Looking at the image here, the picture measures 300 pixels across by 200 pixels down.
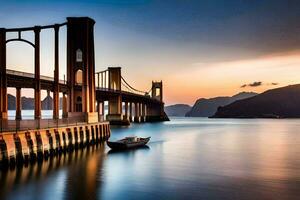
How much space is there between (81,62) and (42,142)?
25086mm

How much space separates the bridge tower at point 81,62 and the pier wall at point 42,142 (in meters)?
6.20

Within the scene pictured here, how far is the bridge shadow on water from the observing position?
77.7 feet

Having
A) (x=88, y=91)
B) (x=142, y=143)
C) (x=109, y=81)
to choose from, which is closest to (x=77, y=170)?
(x=142, y=143)

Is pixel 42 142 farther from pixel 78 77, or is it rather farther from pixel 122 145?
pixel 78 77

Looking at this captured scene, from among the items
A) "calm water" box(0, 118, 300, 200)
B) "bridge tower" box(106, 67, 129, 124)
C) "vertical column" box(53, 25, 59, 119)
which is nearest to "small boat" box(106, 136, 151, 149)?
"calm water" box(0, 118, 300, 200)

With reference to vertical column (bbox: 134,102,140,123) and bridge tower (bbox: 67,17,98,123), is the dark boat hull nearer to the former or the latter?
bridge tower (bbox: 67,17,98,123)

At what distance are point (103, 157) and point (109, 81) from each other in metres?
95.0

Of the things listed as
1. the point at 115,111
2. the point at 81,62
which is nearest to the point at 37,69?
the point at 81,62

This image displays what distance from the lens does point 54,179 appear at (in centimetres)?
2820

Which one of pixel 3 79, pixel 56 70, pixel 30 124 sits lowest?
pixel 30 124

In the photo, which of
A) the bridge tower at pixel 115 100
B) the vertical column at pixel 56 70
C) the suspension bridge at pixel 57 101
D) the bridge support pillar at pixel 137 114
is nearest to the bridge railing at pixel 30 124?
the suspension bridge at pixel 57 101

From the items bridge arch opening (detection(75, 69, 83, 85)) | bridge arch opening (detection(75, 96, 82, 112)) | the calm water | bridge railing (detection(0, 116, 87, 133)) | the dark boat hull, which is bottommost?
the calm water

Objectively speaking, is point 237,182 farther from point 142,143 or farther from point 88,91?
point 88,91

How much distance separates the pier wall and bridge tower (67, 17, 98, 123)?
620cm
